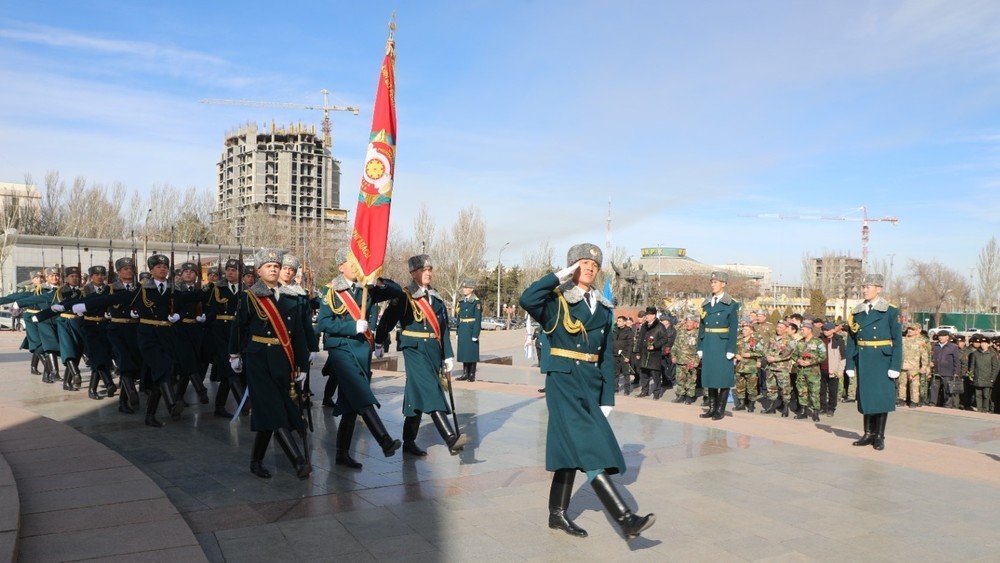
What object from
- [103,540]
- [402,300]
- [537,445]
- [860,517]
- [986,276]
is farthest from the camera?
[986,276]

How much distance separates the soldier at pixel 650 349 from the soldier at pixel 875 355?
189 inches

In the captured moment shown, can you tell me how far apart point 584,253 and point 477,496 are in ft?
7.67

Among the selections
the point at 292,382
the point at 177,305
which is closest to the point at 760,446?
the point at 292,382

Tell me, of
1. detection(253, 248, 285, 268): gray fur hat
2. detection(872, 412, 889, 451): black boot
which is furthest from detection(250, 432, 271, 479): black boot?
detection(872, 412, 889, 451): black boot

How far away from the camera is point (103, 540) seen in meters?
4.77

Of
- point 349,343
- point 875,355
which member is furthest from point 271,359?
point 875,355

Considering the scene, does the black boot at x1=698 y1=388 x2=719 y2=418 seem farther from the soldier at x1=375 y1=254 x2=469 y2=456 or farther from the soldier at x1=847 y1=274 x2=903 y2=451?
the soldier at x1=375 y1=254 x2=469 y2=456

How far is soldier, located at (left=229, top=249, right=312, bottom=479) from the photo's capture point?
6574 mm

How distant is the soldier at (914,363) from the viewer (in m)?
13.9

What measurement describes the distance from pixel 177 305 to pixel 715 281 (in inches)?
282

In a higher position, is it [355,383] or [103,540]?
[355,383]

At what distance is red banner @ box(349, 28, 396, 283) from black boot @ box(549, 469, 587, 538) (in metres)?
2.80

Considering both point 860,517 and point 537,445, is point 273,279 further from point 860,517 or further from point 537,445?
point 860,517

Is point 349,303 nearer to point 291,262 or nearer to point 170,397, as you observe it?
point 291,262
